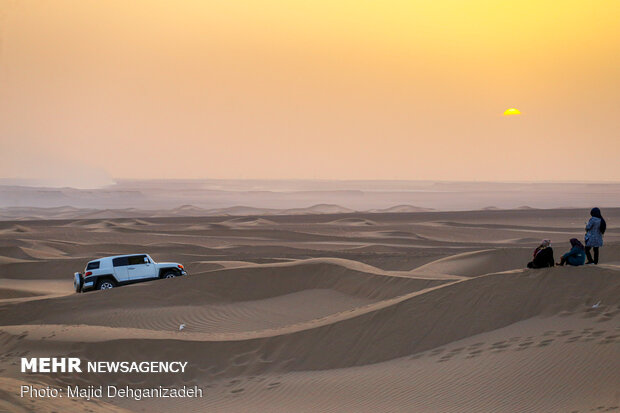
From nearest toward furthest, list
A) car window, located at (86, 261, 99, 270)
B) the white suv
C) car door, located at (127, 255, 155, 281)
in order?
1. the white suv
2. car window, located at (86, 261, 99, 270)
3. car door, located at (127, 255, 155, 281)

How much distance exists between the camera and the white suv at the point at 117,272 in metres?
22.5

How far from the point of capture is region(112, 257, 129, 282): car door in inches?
893

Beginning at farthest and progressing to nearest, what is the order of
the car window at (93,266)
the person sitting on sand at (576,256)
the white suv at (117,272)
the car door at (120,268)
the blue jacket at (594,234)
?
the car window at (93,266)
the car door at (120,268)
the white suv at (117,272)
the blue jacket at (594,234)
the person sitting on sand at (576,256)

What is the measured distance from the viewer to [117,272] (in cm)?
2270

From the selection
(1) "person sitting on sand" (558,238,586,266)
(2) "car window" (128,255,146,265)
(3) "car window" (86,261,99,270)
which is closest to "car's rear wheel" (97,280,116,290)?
(3) "car window" (86,261,99,270)

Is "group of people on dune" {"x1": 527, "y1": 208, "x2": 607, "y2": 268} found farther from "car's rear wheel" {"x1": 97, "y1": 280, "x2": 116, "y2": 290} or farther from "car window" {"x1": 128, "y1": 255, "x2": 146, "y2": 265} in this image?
"car's rear wheel" {"x1": 97, "y1": 280, "x2": 116, "y2": 290}

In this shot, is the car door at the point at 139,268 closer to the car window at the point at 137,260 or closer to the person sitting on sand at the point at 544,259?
the car window at the point at 137,260

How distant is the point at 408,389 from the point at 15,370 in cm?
731

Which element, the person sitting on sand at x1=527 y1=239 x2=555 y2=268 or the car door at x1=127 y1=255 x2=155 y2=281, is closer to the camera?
the person sitting on sand at x1=527 y1=239 x2=555 y2=268

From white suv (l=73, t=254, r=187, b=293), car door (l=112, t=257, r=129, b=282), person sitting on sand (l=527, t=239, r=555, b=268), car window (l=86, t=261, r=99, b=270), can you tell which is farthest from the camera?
car window (l=86, t=261, r=99, b=270)

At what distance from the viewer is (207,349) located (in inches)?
577

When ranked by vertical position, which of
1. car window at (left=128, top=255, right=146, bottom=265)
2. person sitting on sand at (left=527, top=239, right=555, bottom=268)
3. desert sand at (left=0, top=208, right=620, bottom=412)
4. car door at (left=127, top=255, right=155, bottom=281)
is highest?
person sitting on sand at (left=527, top=239, right=555, bottom=268)

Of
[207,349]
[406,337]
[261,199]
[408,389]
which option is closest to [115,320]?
[207,349]

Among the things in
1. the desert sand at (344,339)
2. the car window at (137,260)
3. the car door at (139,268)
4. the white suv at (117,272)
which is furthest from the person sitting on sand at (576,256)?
the car window at (137,260)
